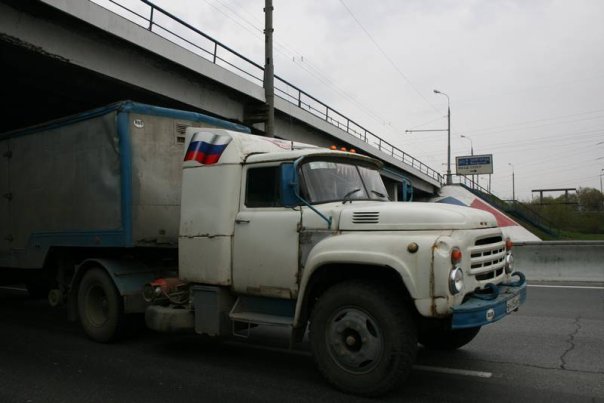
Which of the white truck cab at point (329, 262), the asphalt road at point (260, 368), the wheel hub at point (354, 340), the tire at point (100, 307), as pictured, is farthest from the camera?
the tire at point (100, 307)

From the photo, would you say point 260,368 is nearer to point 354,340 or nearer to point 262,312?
point 262,312

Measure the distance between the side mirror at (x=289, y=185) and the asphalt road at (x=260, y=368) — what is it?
179 cm

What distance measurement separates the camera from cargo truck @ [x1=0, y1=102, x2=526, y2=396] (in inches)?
179

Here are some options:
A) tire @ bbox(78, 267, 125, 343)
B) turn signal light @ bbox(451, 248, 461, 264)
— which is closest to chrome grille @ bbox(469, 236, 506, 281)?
turn signal light @ bbox(451, 248, 461, 264)

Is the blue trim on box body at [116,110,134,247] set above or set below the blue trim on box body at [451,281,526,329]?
above

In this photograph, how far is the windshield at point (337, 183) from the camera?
5352 mm

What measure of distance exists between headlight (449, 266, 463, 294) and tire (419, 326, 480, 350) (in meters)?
1.62

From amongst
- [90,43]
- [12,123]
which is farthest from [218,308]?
[12,123]

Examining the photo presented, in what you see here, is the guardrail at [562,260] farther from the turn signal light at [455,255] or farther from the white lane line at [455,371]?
the turn signal light at [455,255]

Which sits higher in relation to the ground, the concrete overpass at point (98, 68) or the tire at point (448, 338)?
the concrete overpass at point (98, 68)

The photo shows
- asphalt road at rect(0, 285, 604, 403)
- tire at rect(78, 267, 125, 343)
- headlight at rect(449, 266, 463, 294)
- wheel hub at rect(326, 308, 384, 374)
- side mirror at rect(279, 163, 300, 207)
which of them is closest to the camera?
headlight at rect(449, 266, 463, 294)

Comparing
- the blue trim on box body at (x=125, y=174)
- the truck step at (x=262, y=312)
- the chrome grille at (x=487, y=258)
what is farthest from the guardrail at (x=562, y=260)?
the blue trim on box body at (x=125, y=174)

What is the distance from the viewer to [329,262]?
4742 millimetres

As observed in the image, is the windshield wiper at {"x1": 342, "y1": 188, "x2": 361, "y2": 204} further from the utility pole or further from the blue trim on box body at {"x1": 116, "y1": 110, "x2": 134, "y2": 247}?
the utility pole
